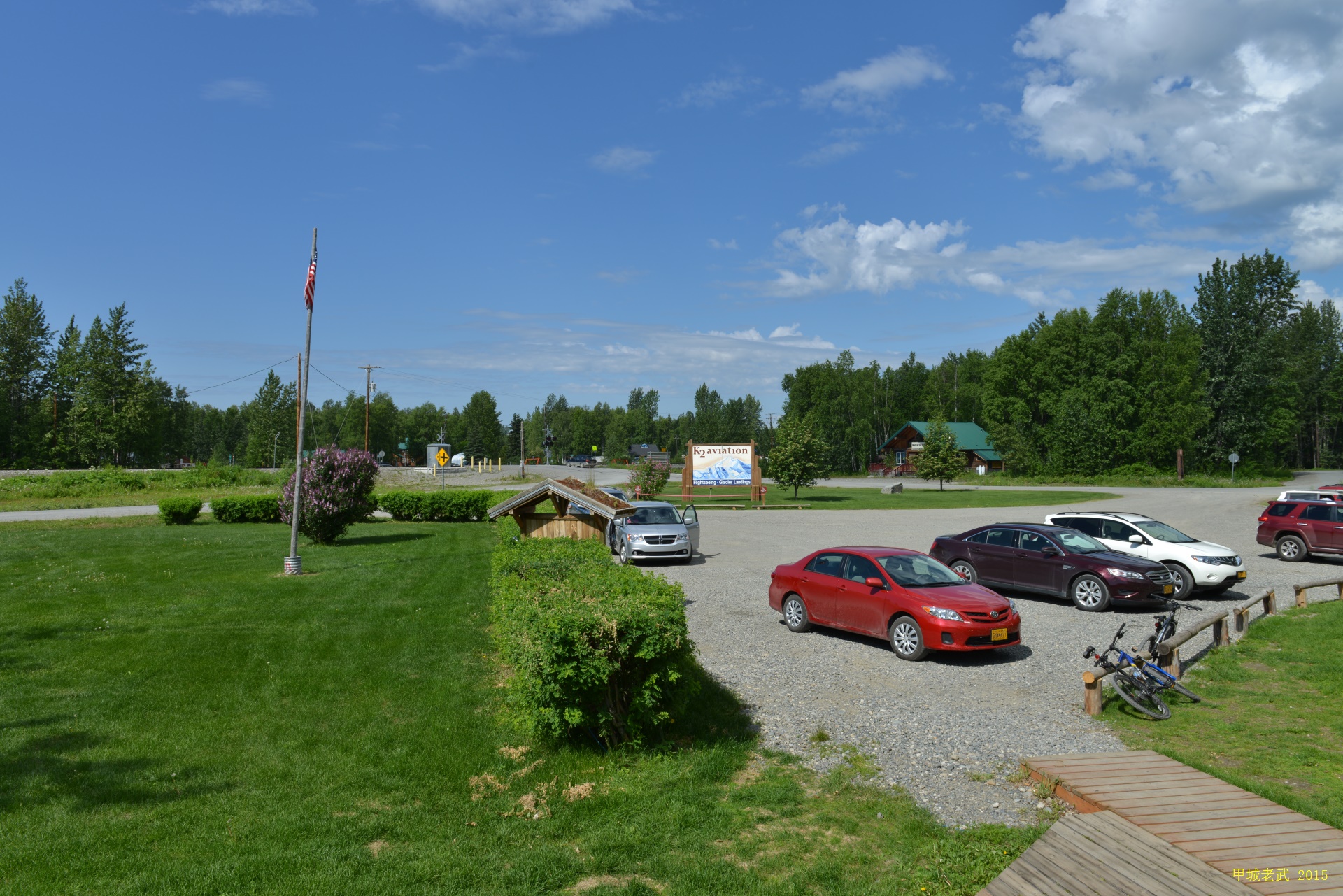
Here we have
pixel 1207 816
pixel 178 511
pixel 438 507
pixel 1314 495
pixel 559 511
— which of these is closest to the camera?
pixel 1207 816

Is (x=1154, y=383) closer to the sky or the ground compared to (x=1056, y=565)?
closer to the sky

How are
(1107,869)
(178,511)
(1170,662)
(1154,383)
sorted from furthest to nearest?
1. (1154,383)
2. (178,511)
3. (1170,662)
4. (1107,869)

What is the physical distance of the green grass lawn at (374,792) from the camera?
5.08 meters

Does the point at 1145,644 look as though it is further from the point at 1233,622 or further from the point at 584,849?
the point at 584,849

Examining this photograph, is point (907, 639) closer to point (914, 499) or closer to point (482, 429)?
point (914, 499)

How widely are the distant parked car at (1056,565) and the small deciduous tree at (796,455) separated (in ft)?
108

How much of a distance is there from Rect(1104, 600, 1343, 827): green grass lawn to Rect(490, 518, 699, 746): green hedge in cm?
462

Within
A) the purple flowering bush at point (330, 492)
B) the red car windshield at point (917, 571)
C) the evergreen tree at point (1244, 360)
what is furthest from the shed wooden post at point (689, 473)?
the evergreen tree at point (1244, 360)

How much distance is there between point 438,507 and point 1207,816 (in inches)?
1288

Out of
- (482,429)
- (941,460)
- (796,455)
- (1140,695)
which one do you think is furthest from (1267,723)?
(482,429)

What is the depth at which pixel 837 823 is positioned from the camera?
594cm

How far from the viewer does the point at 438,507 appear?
115 feet

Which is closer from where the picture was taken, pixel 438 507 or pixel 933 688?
pixel 933 688

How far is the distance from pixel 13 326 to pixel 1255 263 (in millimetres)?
122212
